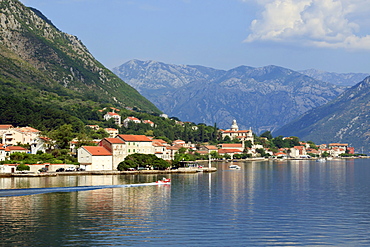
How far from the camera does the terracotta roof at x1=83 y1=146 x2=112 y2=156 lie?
106531mm

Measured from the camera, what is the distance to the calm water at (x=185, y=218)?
37469 millimetres

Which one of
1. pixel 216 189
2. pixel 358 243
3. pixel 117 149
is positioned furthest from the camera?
pixel 117 149

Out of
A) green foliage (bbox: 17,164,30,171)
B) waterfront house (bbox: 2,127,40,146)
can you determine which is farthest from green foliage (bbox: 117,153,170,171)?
waterfront house (bbox: 2,127,40,146)

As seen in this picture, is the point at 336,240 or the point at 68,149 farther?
the point at 68,149

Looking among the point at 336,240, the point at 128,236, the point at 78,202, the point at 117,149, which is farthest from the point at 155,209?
the point at 117,149

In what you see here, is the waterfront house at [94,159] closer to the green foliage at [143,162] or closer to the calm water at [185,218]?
the green foliage at [143,162]

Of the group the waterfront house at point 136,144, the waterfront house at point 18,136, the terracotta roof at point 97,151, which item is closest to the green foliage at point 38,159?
the terracotta roof at point 97,151

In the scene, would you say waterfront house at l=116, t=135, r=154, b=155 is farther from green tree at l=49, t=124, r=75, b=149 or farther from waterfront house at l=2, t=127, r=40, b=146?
waterfront house at l=2, t=127, r=40, b=146

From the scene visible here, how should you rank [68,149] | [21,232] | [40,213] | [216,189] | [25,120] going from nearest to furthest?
[21,232] < [40,213] < [216,189] < [68,149] < [25,120]

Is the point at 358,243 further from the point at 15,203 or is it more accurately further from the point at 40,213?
the point at 15,203

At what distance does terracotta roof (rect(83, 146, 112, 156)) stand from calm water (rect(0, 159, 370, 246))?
3883 cm

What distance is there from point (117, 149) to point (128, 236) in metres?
73.3

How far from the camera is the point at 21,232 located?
39125 mm

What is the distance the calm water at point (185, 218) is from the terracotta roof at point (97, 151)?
38.8m
